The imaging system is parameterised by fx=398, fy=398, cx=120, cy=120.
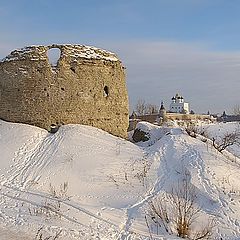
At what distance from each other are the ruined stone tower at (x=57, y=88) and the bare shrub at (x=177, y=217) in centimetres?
567

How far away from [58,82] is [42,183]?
15.3ft

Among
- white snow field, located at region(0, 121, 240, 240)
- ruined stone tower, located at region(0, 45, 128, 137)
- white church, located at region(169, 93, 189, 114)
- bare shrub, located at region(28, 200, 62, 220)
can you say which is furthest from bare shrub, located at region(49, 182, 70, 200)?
white church, located at region(169, 93, 189, 114)

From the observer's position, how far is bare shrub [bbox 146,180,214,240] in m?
8.05

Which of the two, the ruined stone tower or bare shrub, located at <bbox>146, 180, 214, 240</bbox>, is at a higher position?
the ruined stone tower

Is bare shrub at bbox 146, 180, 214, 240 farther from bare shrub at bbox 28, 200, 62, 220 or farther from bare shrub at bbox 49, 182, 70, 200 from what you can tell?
bare shrub at bbox 49, 182, 70, 200

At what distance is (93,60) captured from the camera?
48.5 feet

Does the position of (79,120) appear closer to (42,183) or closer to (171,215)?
(42,183)

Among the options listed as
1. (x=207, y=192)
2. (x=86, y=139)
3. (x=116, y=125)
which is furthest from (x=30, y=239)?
(x=116, y=125)

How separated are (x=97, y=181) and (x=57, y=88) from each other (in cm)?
456

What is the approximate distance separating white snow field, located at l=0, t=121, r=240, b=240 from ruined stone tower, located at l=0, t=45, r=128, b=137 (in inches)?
24.5

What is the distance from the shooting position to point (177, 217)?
27.3 feet

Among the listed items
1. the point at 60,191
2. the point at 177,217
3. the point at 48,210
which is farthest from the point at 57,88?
the point at 177,217

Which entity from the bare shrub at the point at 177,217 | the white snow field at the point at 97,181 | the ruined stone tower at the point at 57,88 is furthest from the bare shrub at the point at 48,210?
the ruined stone tower at the point at 57,88

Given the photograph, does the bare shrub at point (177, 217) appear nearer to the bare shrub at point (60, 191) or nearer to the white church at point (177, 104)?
the bare shrub at point (60, 191)
